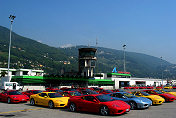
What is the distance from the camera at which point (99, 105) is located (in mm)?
13117

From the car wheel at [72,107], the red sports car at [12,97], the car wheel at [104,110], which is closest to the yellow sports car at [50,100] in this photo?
the car wheel at [72,107]

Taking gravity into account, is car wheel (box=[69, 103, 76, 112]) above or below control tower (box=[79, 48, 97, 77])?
below

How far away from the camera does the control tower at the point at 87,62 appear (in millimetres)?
83625

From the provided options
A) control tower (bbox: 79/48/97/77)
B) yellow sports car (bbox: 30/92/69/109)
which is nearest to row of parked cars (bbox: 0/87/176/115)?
yellow sports car (bbox: 30/92/69/109)

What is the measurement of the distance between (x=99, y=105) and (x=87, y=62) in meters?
71.5

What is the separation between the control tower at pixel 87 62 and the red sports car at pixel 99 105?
68724 mm

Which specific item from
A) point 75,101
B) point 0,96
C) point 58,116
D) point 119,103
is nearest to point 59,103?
point 75,101

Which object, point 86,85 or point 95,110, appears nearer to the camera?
point 95,110

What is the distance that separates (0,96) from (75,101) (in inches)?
408

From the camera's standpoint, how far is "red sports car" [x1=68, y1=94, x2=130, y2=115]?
12617 millimetres

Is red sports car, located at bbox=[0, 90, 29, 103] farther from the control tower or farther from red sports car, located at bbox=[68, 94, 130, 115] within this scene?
the control tower

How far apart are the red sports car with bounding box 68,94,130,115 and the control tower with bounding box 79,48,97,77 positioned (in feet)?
225

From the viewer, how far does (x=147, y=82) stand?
116 m

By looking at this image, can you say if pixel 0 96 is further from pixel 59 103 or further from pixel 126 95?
pixel 126 95
